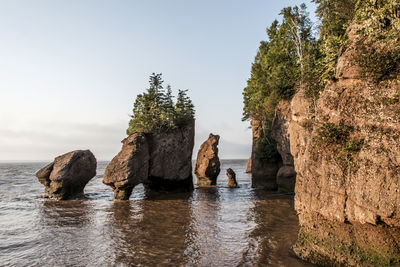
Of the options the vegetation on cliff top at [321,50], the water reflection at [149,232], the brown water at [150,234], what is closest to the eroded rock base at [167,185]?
the water reflection at [149,232]

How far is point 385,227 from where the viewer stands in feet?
23.9

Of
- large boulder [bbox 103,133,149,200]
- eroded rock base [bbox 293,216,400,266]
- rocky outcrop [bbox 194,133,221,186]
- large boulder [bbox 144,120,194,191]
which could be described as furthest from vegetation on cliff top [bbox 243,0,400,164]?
large boulder [bbox 103,133,149,200]

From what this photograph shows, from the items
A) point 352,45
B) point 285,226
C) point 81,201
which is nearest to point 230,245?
point 285,226

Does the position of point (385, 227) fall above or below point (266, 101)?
Answer: below

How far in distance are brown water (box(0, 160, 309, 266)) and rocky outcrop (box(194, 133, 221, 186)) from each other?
13.8 meters

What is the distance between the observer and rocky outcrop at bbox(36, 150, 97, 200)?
24125 mm

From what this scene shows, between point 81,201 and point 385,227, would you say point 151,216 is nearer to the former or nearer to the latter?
point 81,201

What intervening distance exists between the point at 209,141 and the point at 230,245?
2609 cm

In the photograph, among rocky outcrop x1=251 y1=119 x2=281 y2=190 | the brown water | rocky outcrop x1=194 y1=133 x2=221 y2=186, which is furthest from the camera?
rocky outcrop x1=194 y1=133 x2=221 y2=186

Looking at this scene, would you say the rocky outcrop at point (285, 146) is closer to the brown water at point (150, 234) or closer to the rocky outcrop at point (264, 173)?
the rocky outcrop at point (264, 173)

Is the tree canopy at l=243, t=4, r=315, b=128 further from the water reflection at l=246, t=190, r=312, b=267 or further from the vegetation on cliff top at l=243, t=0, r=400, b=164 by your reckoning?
the water reflection at l=246, t=190, r=312, b=267

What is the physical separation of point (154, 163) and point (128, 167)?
397 cm

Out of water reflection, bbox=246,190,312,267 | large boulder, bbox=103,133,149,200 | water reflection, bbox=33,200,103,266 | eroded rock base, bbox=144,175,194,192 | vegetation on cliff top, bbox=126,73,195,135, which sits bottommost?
water reflection, bbox=33,200,103,266

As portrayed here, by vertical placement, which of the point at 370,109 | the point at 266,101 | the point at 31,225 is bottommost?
the point at 31,225
